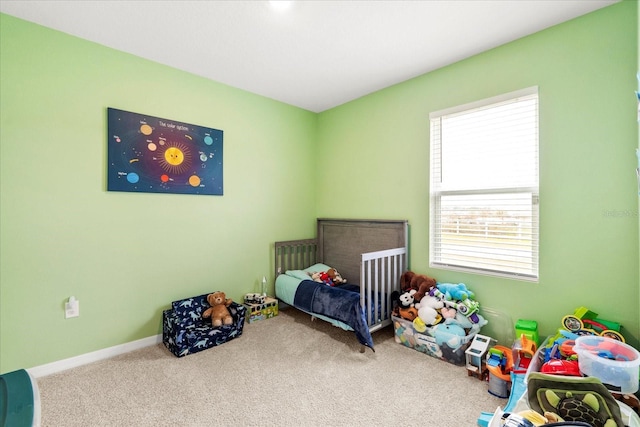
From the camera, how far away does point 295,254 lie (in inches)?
144

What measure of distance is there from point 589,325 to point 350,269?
2.03 metres

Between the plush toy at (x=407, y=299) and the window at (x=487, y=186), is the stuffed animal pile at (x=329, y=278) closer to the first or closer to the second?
the plush toy at (x=407, y=299)

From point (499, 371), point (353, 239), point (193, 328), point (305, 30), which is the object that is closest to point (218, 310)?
point (193, 328)

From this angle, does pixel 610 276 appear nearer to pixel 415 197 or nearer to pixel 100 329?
pixel 415 197

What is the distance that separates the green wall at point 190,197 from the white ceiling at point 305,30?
144 millimetres

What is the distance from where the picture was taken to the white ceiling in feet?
6.15

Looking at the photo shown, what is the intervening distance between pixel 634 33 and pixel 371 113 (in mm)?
1970

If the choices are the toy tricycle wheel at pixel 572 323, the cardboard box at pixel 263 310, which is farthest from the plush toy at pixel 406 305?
the cardboard box at pixel 263 310

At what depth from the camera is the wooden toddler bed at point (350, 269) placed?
246 cm

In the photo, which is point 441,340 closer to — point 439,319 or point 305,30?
point 439,319

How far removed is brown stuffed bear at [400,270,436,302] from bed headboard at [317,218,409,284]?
11.6 inches

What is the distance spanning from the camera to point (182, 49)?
235 centimetres

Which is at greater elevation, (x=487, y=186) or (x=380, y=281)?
(x=487, y=186)

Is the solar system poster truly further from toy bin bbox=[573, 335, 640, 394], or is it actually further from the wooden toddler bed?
toy bin bbox=[573, 335, 640, 394]
